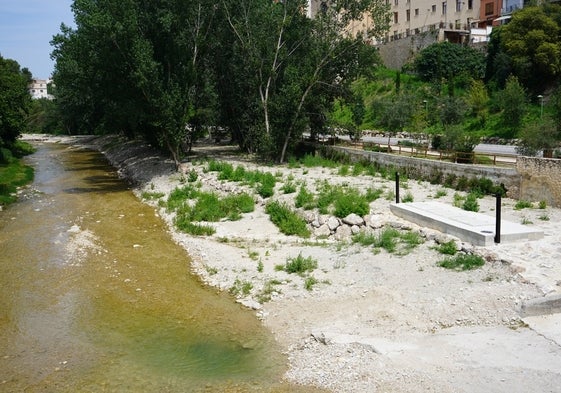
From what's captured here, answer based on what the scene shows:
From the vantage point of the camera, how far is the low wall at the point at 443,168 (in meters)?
22.1

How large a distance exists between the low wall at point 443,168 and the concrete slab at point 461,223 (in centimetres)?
447

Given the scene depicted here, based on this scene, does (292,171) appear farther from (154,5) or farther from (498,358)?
(498,358)

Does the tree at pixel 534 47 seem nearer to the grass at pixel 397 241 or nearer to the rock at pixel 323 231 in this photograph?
the rock at pixel 323 231

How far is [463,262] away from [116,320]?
9521 millimetres

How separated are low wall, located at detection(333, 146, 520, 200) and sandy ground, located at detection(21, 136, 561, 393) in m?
1.92

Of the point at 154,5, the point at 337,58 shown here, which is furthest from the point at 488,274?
the point at 154,5

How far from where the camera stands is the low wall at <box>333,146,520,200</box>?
22.1m

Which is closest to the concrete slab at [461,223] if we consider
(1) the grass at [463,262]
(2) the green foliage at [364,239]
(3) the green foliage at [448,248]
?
(3) the green foliage at [448,248]

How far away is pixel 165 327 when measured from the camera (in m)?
12.9

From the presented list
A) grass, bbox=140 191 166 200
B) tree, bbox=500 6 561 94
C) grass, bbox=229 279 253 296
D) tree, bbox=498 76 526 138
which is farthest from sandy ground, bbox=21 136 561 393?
tree, bbox=500 6 561 94

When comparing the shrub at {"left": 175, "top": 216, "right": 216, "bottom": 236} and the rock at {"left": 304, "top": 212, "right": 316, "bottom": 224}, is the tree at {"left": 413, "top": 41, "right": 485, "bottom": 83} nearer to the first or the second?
the rock at {"left": 304, "top": 212, "right": 316, "bottom": 224}

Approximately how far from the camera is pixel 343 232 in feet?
62.5

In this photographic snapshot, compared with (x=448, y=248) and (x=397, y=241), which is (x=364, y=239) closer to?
(x=397, y=241)

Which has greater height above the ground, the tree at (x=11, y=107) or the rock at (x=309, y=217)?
the tree at (x=11, y=107)
